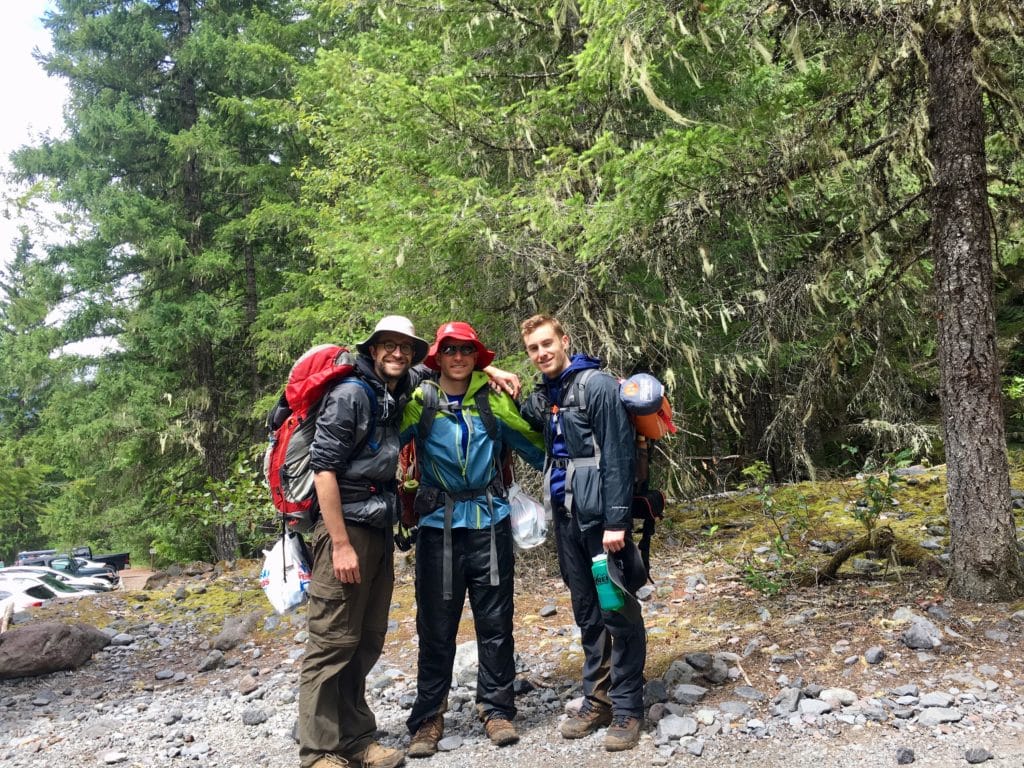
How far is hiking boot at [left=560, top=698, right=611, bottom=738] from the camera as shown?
14.4 feet

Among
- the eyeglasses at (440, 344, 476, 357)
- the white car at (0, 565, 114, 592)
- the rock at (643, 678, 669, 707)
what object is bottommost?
the white car at (0, 565, 114, 592)

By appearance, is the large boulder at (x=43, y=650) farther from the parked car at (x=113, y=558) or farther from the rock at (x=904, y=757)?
the parked car at (x=113, y=558)

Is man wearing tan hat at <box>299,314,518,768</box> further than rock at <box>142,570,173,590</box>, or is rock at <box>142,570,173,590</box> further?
rock at <box>142,570,173,590</box>

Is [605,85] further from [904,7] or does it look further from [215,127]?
[215,127]

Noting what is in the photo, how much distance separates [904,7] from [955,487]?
11.2ft

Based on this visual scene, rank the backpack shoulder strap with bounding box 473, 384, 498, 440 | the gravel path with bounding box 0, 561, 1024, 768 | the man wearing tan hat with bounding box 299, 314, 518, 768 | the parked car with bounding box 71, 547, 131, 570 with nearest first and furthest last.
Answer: the gravel path with bounding box 0, 561, 1024, 768, the man wearing tan hat with bounding box 299, 314, 518, 768, the backpack shoulder strap with bounding box 473, 384, 498, 440, the parked car with bounding box 71, 547, 131, 570

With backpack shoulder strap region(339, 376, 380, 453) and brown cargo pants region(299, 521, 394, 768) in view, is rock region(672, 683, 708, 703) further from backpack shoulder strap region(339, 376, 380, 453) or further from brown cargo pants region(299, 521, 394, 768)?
backpack shoulder strap region(339, 376, 380, 453)

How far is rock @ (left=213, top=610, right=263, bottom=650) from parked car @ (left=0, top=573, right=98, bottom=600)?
10.7 metres

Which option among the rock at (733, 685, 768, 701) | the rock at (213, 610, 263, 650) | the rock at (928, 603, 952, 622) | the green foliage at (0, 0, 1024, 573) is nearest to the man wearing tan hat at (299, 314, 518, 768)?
the rock at (733, 685, 768, 701)

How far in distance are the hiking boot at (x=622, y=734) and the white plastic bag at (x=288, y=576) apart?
1.96m

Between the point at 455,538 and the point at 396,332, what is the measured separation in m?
1.33

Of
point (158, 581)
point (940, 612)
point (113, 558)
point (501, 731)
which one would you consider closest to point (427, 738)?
point (501, 731)

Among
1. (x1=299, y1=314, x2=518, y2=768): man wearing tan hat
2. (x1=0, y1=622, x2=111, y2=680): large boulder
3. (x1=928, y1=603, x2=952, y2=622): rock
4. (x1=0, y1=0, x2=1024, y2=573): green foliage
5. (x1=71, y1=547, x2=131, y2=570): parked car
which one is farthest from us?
(x1=71, y1=547, x2=131, y2=570): parked car

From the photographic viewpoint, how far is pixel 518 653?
6.27m
